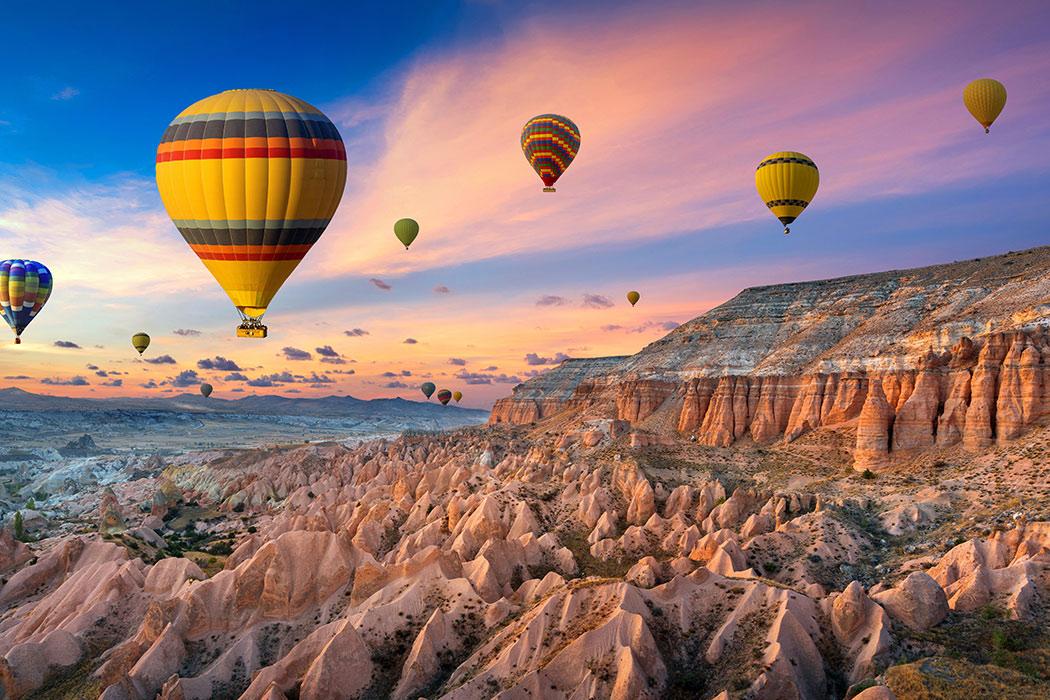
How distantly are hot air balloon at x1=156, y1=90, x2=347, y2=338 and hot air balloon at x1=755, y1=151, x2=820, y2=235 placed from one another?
4921 cm

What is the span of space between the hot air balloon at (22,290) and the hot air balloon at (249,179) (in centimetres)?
5729

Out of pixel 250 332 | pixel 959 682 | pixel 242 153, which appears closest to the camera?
pixel 959 682

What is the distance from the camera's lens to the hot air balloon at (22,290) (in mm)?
89125

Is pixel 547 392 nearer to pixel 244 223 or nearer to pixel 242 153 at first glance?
pixel 244 223

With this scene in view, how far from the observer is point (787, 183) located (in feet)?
247

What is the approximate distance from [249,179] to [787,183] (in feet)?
Answer: 185

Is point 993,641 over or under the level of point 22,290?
under

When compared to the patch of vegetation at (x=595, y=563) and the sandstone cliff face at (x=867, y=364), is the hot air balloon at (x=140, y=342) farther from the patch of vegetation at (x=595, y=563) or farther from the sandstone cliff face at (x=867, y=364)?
the patch of vegetation at (x=595, y=563)

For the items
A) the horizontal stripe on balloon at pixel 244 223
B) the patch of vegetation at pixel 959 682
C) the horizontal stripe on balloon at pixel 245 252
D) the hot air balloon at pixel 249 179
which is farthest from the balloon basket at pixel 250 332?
the patch of vegetation at pixel 959 682

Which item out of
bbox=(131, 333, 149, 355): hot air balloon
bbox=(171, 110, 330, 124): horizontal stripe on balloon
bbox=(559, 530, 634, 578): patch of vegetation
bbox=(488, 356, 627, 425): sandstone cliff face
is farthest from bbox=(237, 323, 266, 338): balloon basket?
bbox=(488, 356, 627, 425): sandstone cliff face

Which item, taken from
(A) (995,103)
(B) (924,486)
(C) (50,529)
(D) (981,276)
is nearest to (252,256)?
(B) (924,486)

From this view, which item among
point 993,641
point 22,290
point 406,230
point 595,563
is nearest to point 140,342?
point 22,290

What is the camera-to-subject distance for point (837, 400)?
85.6m

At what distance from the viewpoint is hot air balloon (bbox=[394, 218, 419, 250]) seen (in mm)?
77938
